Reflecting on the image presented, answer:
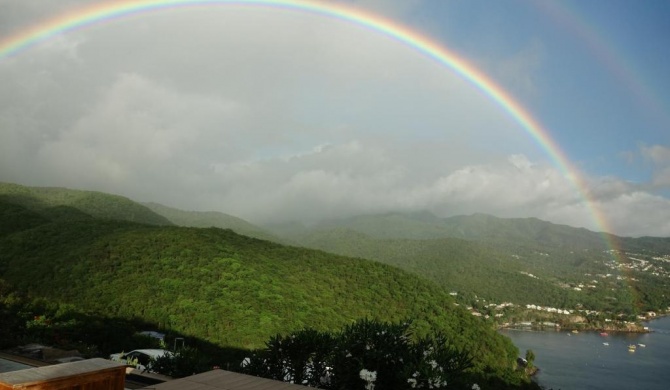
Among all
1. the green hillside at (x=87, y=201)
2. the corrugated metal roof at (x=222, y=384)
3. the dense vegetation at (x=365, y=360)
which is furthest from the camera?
the green hillside at (x=87, y=201)

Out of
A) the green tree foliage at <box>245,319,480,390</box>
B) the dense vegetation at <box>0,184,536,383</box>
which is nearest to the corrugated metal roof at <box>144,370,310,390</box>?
the green tree foliage at <box>245,319,480,390</box>

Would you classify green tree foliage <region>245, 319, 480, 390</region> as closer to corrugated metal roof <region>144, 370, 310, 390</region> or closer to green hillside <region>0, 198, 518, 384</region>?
corrugated metal roof <region>144, 370, 310, 390</region>

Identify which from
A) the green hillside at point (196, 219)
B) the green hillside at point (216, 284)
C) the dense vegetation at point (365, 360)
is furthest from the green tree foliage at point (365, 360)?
the green hillside at point (196, 219)

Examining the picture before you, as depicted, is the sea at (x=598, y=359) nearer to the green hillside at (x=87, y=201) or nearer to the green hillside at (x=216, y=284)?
the green hillside at (x=216, y=284)

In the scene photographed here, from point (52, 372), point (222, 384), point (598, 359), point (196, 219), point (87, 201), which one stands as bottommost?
point (598, 359)

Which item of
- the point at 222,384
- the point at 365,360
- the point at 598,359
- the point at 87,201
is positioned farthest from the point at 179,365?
the point at 598,359

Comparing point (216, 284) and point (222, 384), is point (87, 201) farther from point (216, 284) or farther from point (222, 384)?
point (222, 384)

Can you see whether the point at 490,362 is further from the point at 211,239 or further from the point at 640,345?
the point at 640,345
